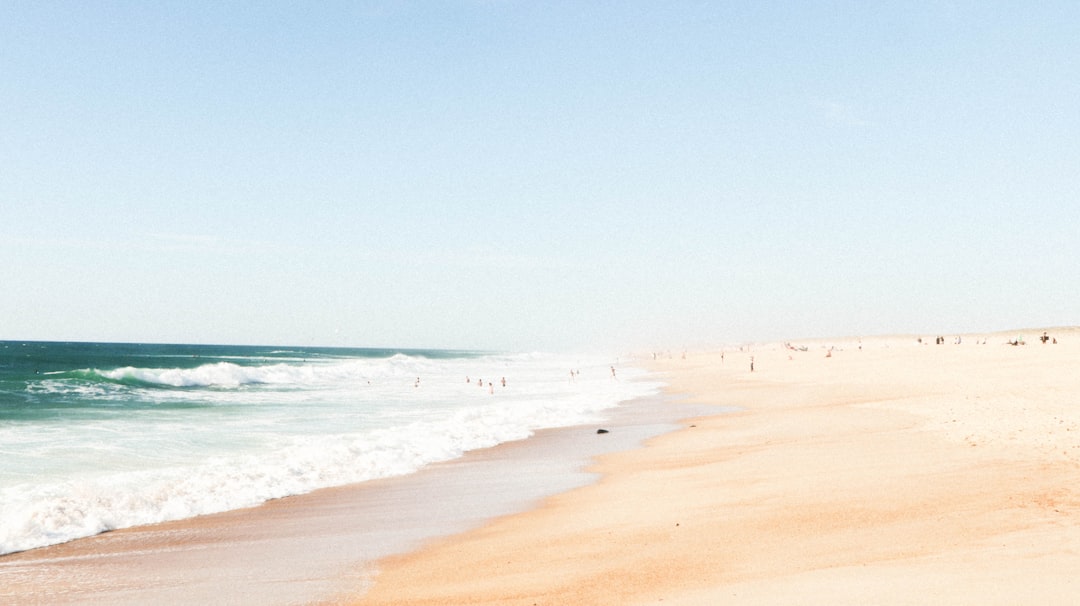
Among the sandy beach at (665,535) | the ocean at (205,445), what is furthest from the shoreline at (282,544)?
the ocean at (205,445)

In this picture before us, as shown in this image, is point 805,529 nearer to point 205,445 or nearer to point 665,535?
point 665,535

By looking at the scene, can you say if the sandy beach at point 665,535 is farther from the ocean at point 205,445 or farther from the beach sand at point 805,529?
the ocean at point 205,445

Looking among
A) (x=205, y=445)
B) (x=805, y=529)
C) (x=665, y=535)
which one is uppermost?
(x=805, y=529)

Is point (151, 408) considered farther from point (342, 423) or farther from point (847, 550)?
point (847, 550)

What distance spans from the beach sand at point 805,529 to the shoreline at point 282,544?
644mm

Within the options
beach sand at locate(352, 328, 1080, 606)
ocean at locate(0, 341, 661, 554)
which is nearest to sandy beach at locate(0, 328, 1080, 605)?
beach sand at locate(352, 328, 1080, 606)

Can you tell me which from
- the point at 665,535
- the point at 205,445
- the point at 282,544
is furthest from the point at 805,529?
the point at 205,445

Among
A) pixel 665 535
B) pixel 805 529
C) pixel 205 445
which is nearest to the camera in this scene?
pixel 805 529

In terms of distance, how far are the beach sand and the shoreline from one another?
25.3 inches

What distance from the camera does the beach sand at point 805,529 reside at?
591 cm

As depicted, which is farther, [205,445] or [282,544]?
[205,445]

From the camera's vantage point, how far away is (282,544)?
30.6 ft

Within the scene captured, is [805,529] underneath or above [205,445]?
above

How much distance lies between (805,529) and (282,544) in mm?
6806
